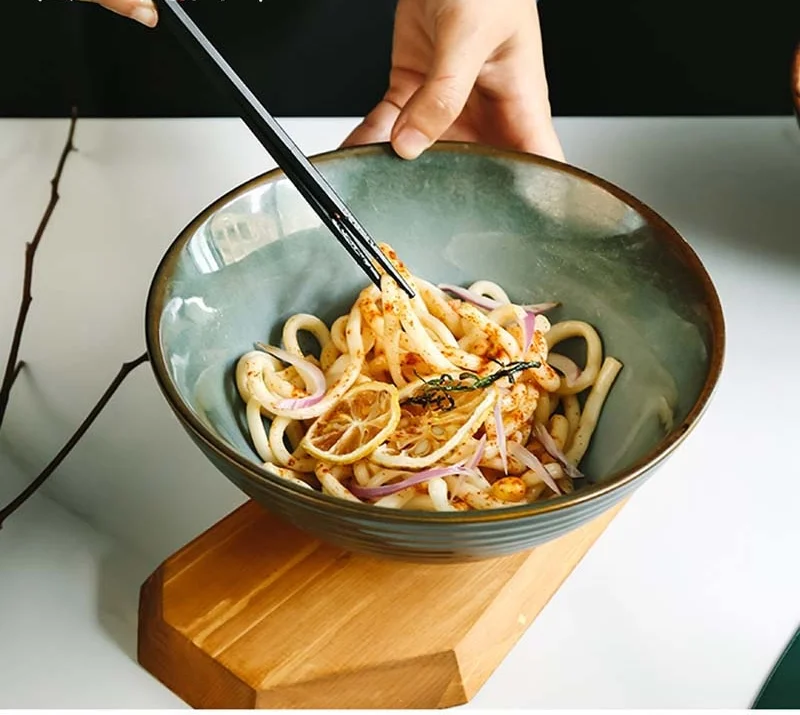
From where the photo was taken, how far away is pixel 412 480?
0.82 meters

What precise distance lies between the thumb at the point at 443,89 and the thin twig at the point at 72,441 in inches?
13.3

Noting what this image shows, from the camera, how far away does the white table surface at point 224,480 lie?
0.83m

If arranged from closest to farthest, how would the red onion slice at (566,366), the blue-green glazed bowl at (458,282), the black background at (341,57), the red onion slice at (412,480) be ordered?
the blue-green glazed bowl at (458,282) < the red onion slice at (412,480) < the red onion slice at (566,366) < the black background at (341,57)

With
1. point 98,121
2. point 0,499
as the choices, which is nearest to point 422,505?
point 0,499

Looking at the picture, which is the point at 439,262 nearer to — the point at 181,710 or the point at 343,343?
the point at 343,343

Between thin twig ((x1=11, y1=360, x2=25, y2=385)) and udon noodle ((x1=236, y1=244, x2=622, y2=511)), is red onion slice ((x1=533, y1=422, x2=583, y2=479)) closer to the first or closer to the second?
udon noodle ((x1=236, y1=244, x2=622, y2=511))

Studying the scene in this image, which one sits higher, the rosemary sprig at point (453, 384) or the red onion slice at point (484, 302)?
the rosemary sprig at point (453, 384)

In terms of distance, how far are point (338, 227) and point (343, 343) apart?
0.12 m

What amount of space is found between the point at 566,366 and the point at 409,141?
244 millimetres

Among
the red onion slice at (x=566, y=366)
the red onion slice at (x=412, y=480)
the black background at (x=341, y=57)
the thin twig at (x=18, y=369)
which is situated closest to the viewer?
the red onion slice at (x=412, y=480)

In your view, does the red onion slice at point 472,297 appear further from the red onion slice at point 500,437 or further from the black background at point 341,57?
the black background at point 341,57

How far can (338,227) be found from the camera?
880 millimetres

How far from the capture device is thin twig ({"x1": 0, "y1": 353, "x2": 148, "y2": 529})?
2.99 feet

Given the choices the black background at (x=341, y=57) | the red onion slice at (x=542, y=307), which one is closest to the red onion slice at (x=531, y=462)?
the red onion slice at (x=542, y=307)
